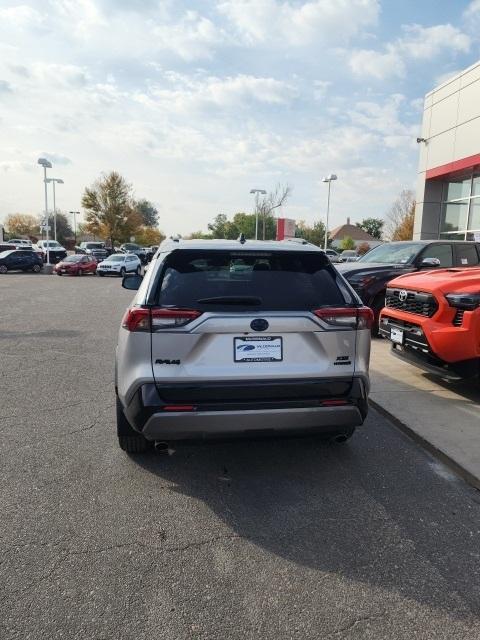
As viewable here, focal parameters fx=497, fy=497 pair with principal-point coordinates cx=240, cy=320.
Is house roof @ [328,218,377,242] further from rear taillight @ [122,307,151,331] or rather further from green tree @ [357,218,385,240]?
rear taillight @ [122,307,151,331]

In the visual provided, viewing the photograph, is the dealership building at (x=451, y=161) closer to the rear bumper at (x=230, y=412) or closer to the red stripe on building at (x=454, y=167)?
the red stripe on building at (x=454, y=167)

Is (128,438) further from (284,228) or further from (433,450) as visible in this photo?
(284,228)

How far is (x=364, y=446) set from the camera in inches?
169

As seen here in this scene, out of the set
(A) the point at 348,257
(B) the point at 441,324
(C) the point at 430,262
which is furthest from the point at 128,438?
(A) the point at 348,257

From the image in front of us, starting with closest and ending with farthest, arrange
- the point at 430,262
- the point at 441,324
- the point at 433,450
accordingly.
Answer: the point at 433,450 → the point at 441,324 → the point at 430,262

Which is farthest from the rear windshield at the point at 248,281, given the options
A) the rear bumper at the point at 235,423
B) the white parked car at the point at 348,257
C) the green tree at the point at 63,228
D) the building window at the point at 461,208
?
the green tree at the point at 63,228

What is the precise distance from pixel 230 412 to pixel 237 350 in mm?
395

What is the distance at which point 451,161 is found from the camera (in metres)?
18.5

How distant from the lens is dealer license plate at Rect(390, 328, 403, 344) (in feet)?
19.4

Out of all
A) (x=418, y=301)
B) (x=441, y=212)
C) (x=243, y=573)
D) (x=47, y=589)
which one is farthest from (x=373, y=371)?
(x=441, y=212)

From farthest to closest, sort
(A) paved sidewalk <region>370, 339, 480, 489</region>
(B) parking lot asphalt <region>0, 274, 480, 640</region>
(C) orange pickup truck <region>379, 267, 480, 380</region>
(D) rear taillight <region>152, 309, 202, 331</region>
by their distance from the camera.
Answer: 1. (C) orange pickup truck <region>379, 267, 480, 380</region>
2. (A) paved sidewalk <region>370, 339, 480, 489</region>
3. (D) rear taillight <region>152, 309, 202, 331</region>
4. (B) parking lot asphalt <region>0, 274, 480, 640</region>

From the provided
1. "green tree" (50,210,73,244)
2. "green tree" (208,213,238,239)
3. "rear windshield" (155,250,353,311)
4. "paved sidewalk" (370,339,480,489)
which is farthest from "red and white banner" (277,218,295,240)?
"green tree" (50,210,73,244)

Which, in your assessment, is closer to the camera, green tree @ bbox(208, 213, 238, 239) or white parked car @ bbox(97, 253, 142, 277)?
white parked car @ bbox(97, 253, 142, 277)

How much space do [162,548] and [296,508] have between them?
0.93 meters
